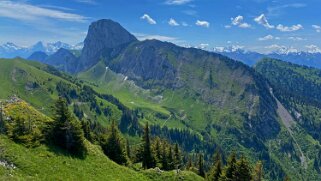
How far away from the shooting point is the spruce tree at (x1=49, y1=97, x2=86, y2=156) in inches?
2434

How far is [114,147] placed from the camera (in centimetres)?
8106

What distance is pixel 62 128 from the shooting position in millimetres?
61969

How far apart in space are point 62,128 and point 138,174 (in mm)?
16548

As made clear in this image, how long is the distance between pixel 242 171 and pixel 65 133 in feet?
112

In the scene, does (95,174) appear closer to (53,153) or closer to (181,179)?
(53,153)

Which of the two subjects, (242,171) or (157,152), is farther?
(157,152)

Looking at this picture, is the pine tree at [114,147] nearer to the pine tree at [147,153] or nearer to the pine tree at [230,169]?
the pine tree at [147,153]

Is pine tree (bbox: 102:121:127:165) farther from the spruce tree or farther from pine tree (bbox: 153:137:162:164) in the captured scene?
the spruce tree

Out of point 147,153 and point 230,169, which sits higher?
point 230,169

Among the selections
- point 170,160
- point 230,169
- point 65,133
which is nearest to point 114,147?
point 170,160

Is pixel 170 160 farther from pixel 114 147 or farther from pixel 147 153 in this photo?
pixel 114 147

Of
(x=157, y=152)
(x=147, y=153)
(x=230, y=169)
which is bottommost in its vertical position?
(x=157, y=152)

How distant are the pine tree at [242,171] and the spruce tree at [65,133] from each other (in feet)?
96.8

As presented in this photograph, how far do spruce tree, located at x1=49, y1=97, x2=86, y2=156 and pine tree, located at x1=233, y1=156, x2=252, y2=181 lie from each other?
96.8 ft
